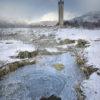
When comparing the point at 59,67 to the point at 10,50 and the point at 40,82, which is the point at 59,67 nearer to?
the point at 40,82

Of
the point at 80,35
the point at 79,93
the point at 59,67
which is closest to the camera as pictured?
the point at 79,93

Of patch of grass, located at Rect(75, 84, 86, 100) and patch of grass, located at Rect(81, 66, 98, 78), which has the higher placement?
patch of grass, located at Rect(81, 66, 98, 78)

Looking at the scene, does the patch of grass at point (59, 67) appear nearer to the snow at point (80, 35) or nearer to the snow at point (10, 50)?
the snow at point (10, 50)

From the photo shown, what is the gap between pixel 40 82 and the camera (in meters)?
13.0

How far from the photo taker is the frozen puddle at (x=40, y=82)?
36.4 ft

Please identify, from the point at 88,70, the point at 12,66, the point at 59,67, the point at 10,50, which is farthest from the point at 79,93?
the point at 10,50

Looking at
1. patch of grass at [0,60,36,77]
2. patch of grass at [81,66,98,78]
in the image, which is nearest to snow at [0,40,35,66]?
patch of grass at [0,60,36,77]

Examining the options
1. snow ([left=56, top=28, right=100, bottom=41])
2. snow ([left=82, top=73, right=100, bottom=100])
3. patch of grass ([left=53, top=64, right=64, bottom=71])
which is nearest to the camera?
snow ([left=82, top=73, right=100, bottom=100])

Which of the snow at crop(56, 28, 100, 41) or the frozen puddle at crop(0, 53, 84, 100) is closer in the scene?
the frozen puddle at crop(0, 53, 84, 100)

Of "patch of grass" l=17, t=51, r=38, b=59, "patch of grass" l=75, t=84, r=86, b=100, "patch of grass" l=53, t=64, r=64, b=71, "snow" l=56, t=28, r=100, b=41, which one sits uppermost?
"snow" l=56, t=28, r=100, b=41

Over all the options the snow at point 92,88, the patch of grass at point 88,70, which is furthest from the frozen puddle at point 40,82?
the snow at point 92,88

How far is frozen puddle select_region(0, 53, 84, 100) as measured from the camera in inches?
436

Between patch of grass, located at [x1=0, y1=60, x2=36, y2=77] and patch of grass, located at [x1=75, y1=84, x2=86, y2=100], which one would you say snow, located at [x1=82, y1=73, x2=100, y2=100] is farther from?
patch of grass, located at [x1=0, y1=60, x2=36, y2=77]

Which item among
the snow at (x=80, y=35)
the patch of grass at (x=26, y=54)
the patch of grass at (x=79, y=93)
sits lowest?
the patch of grass at (x=79, y=93)
